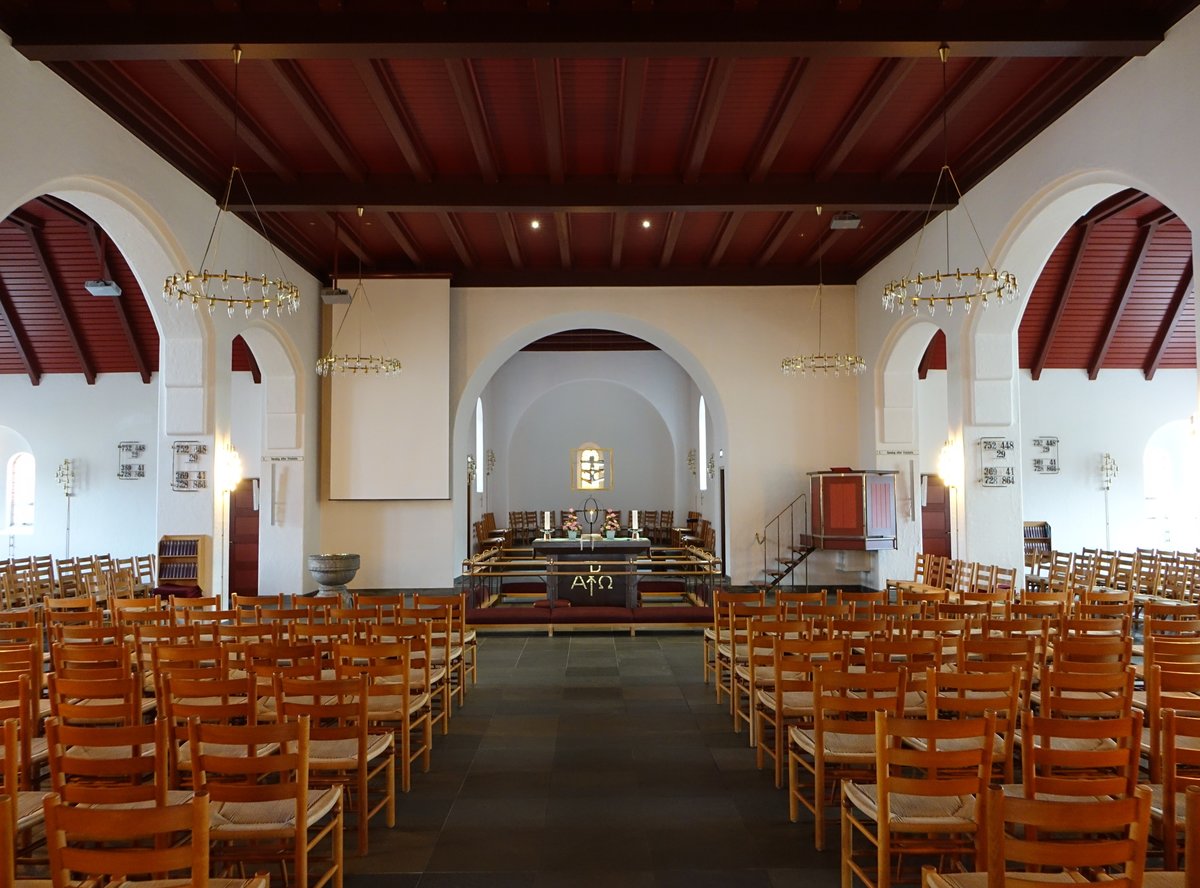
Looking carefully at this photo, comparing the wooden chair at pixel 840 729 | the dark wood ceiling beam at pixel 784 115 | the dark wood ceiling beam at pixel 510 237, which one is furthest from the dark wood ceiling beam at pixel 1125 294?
the wooden chair at pixel 840 729

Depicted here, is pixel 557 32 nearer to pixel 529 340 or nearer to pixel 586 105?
pixel 586 105

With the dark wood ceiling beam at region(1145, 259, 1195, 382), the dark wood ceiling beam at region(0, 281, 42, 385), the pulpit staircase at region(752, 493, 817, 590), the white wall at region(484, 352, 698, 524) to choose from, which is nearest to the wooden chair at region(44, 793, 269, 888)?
the pulpit staircase at region(752, 493, 817, 590)

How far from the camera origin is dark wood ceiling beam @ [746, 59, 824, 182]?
753 centimetres

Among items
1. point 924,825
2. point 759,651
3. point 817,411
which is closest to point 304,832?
point 924,825

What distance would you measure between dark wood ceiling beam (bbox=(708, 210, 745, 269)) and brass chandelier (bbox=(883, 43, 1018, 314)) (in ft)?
7.87

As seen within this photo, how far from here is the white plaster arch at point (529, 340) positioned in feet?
46.9

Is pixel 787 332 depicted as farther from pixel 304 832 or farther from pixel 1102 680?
pixel 304 832

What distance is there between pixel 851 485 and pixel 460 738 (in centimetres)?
832

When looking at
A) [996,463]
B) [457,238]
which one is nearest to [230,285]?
[457,238]

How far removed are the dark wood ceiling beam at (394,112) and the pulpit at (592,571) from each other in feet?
17.3

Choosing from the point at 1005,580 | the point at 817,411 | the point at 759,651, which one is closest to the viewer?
the point at 759,651

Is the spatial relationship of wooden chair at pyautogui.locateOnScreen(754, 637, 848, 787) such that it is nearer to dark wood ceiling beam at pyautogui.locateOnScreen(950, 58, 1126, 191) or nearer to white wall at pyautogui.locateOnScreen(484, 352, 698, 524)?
dark wood ceiling beam at pyautogui.locateOnScreen(950, 58, 1126, 191)

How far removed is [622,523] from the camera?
21562 millimetres

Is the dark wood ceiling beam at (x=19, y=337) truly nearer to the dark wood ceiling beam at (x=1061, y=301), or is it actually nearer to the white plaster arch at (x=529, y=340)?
the white plaster arch at (x=529, y=340)
